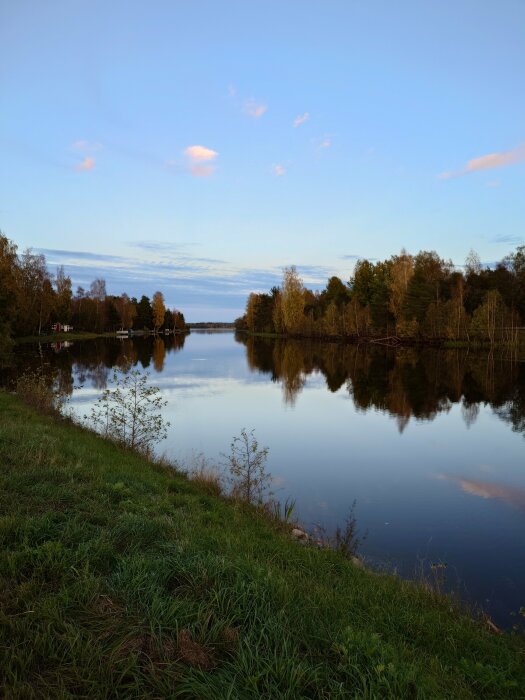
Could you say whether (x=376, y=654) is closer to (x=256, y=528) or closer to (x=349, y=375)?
(x=256, y=528)

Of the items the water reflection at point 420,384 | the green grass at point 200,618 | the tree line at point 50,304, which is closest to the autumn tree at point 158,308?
the tree line at point 50,304

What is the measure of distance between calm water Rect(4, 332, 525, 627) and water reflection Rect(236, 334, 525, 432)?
14 cm

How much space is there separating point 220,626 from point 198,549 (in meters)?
1.68

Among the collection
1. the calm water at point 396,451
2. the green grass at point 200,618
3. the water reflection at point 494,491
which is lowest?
the water reflection at point 494,491

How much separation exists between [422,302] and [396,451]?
64.1 metres

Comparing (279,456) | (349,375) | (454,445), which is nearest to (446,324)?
(349,375)

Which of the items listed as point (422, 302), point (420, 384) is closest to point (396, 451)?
point (420, 384)

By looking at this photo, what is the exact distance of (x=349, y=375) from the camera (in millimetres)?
40031

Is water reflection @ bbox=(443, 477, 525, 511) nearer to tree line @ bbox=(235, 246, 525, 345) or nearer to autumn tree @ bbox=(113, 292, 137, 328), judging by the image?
tree line @ bbox=(235, 246, 525, 345)

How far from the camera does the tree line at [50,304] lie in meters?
42.8

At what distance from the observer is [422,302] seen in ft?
250

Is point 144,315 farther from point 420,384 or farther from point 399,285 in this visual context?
point 420,384

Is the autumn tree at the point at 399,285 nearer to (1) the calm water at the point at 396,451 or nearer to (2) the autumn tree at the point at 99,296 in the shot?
(1) the calm water at the point at 396,451

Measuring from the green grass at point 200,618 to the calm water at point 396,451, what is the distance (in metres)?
2.66
